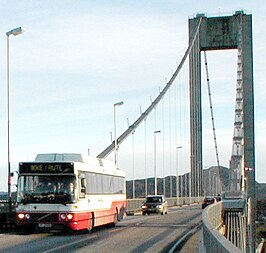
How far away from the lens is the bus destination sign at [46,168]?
2458 cm

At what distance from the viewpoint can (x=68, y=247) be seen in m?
19.8

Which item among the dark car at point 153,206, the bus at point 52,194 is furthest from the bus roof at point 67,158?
the dark car at point 153,206

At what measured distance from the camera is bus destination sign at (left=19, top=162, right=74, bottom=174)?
80.6 ft

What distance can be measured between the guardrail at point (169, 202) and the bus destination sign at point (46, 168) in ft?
98.2

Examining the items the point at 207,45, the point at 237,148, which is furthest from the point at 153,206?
the point at 207,45

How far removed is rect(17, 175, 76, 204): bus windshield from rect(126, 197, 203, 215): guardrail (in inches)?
1182

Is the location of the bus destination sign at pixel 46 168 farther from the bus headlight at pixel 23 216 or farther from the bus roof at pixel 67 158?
the bus headlight at pixel 23 216

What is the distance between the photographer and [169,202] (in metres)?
77.6

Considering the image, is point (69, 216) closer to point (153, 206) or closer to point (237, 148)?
point (153, 206)

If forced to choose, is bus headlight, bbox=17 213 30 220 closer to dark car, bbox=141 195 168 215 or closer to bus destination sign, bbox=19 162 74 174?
bus destination sign, bbox=19 162 74 174

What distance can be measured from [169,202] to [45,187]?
177ft

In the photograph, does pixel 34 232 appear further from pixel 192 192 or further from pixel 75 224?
pixel 192 192

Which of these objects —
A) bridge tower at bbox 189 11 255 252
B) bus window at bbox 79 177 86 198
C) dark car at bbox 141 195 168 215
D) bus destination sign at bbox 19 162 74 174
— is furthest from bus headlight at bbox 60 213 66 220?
bridge tower at bbox 189 11 255 252

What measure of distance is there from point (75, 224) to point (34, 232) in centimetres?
292
